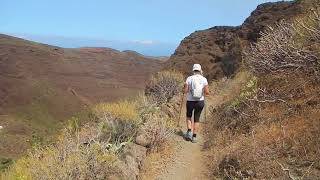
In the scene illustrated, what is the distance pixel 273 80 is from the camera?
37.5 ft

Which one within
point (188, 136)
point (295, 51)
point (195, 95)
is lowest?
point (188, 136)

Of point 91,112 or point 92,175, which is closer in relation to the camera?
point 92,175

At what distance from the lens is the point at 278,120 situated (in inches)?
355

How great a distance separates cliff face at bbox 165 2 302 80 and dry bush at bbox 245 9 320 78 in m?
15.1

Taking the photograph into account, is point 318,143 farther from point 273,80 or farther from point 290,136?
point 273,80

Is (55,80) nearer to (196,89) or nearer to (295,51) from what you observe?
(196,89)

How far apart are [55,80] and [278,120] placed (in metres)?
108

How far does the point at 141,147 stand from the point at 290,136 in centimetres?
332

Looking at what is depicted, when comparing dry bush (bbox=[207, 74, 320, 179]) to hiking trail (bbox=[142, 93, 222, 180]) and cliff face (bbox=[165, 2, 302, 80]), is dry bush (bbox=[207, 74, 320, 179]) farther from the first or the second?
cliff face (bbox=[165, 2, 302, 80])

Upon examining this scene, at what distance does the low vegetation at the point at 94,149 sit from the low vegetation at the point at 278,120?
1424 mm

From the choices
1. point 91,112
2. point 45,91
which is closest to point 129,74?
point 45,91

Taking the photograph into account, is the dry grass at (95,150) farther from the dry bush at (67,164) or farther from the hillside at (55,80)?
the hillside at (55,80)

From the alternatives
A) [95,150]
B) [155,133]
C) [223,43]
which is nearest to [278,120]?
[155,133]

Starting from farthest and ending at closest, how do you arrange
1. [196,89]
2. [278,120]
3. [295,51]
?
[196,89] → [295,51] → [278,120]
